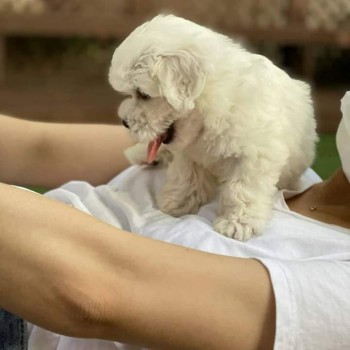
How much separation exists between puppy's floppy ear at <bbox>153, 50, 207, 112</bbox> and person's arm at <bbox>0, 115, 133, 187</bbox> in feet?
1.20

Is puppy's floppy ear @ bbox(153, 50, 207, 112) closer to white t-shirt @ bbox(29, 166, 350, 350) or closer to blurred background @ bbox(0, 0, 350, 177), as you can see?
white t-shirt @ bbox(29, 166, 350, 350)

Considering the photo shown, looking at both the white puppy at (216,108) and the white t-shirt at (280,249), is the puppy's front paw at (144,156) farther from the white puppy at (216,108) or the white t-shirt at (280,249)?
the white puppy at (216,108)

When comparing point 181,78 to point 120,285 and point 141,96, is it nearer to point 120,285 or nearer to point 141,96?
point 141,96

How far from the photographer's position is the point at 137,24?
12.7 ft

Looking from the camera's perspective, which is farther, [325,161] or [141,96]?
[325,161]

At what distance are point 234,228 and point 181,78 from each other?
25 cm

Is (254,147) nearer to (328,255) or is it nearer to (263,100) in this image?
(263,100)

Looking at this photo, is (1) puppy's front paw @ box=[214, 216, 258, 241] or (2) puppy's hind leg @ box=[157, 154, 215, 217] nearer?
(1) puppy's front paw @ box=[214, 216, 258, 241]

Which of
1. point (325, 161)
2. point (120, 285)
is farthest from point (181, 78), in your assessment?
point (325, 161)

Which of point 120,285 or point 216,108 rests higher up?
point 216,108

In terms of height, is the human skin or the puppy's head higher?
the puppy's head

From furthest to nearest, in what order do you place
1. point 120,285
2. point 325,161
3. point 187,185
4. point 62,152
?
point 325,161 → point 62,152 → point 187,185 → point 120,285

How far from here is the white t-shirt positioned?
83cm

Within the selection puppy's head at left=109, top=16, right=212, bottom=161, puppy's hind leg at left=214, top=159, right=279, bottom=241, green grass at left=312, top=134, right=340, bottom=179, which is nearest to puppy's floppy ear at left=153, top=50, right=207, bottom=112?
puppy's head at left=109, top=16, right=212, bottom=161
